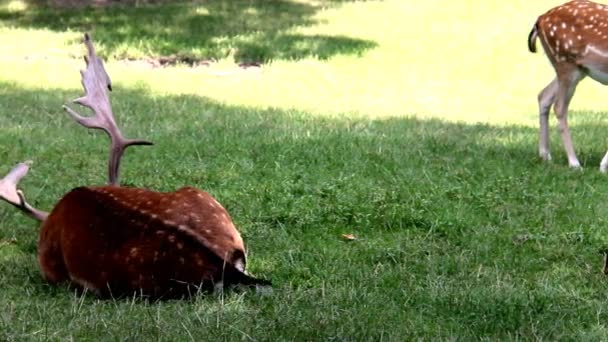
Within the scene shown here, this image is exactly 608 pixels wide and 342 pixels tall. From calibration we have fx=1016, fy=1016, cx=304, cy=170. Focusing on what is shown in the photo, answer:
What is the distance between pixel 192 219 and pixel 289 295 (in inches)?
22.4

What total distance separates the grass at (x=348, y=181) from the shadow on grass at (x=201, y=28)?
11cm

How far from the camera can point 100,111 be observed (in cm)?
571

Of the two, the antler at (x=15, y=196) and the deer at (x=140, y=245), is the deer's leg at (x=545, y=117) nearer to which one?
the deer at (x=140, y=245)

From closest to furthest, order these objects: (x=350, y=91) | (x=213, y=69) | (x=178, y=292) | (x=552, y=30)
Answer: (x=178, y=292)
(x=552, y=30)
(x=350, y=91)
(x=213, y=69)

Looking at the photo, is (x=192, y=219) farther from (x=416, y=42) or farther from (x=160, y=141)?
(x=416, y=42)

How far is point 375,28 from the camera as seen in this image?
15.0 meters

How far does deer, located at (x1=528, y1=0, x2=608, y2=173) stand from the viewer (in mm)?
8219

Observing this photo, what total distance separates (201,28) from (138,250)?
11109 millimetres

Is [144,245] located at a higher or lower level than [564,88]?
lower

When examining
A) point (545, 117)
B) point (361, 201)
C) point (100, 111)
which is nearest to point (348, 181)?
point (361, 201)

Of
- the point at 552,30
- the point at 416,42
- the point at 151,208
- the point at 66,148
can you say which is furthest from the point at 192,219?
the point at 416,42

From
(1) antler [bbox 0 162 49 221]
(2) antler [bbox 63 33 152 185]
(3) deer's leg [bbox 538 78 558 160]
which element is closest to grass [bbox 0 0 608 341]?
(3) deer's leg [bbox 538 78 558 160]

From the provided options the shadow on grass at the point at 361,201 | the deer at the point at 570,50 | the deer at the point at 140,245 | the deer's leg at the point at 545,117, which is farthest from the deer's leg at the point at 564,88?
the deer at the point at 140,245

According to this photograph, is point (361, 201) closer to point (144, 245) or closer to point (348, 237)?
point (348, 237)
